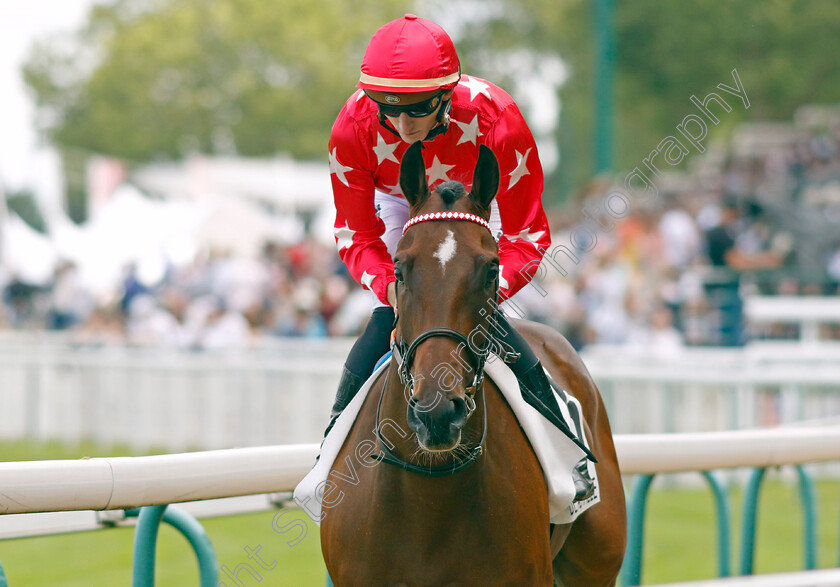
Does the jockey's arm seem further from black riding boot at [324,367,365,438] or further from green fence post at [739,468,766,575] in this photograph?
green fence post at [739,468,766,575]

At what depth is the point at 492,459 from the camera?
3346 mm

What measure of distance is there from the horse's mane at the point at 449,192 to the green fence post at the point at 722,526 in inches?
86.8

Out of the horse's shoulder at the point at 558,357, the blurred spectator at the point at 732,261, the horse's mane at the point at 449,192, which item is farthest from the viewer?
the blurred spectator at the point at 732,261

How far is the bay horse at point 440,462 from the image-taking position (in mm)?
3039

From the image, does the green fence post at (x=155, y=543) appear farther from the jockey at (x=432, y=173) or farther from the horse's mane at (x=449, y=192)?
the horse's mane at (x=449, y=192)

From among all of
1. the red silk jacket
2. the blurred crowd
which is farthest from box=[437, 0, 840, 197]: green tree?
the red silk jacket

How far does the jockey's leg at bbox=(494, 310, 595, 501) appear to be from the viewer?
11.9 ft

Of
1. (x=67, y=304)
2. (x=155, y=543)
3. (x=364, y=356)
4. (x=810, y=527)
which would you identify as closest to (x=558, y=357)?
(x=364, y=356)

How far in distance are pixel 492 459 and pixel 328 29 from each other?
40684 millimetres

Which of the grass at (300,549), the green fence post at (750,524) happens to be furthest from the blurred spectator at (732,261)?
the green fence post at (750,524)

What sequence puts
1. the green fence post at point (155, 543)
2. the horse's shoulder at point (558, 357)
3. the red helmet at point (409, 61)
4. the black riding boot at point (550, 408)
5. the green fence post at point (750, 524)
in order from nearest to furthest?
the red helmet at point (409, 61), the green fence post at point (155, 543), the black riding boot at point (550, 408), the horse's shoulder at point (558, 357), the green fence post at point (750, 524)

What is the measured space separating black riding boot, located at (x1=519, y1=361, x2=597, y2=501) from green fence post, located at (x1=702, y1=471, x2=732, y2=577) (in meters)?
1.36

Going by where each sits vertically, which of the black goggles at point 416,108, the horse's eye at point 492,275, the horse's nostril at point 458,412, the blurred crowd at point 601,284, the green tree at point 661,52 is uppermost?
the green tree at point 661,52

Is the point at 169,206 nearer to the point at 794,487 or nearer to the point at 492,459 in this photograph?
the point at 794,487
